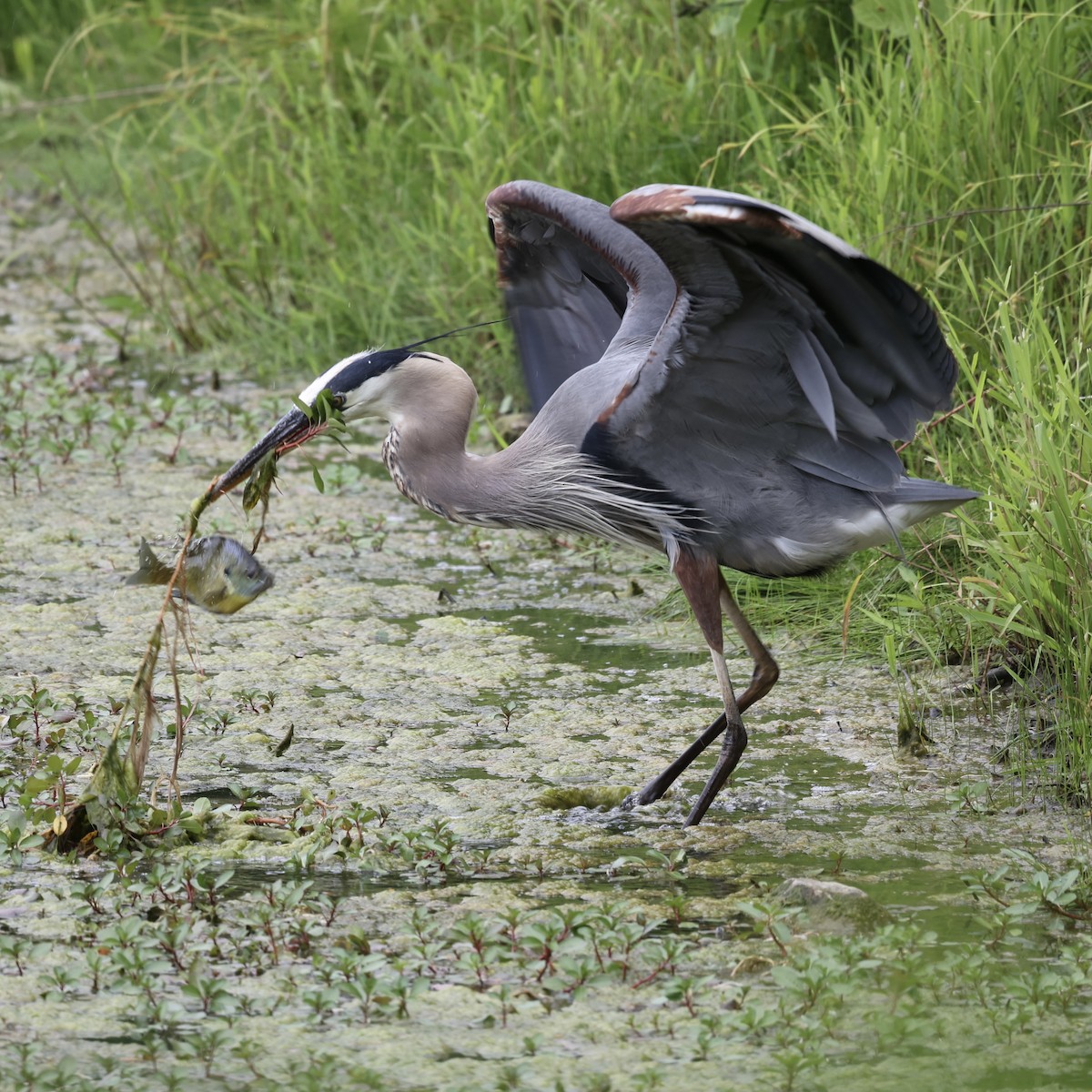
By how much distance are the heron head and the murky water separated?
63 centimetres

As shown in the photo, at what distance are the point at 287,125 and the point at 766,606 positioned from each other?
3.54 metres

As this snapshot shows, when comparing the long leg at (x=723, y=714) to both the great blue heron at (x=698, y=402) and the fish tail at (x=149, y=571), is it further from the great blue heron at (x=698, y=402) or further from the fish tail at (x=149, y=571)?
the fish tail at (x=149, y=571)

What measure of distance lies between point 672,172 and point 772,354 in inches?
102

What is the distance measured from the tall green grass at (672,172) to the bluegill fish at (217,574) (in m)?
1.45

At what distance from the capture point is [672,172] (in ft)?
19.4

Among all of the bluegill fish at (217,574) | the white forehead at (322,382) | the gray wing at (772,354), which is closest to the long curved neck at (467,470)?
the white forehead at (322,382)

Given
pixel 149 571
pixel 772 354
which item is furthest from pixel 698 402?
pixel 149 571

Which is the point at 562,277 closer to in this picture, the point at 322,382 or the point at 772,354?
the point at 322,382

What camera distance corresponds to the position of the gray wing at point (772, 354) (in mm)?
3096

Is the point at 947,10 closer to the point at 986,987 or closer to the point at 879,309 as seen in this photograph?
the point at 879,309

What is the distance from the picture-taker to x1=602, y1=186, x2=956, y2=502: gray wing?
10.2 feet

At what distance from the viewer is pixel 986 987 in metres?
2.61

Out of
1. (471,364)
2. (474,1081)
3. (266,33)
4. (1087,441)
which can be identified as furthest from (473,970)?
(266,33)

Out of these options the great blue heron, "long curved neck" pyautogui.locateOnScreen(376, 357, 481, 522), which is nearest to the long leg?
the great blue heron
